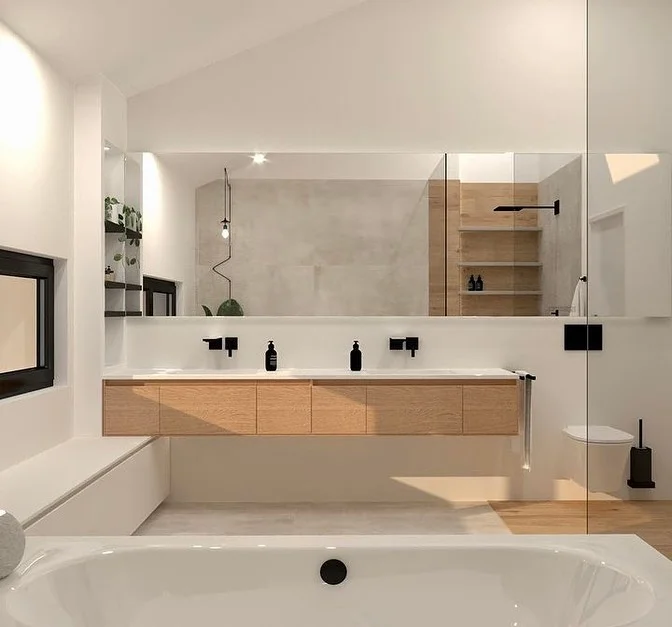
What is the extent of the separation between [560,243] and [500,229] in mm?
360

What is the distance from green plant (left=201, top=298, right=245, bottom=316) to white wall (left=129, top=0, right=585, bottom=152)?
94 centimetres

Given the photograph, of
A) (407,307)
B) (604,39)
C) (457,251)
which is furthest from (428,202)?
(604,39)

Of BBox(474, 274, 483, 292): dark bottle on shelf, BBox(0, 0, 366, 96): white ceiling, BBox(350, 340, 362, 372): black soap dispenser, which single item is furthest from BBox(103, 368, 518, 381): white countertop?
BBox(0, 0, 366, 96): white ceiling

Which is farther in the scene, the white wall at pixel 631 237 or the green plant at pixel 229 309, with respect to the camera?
the green plant at pixel 229 309

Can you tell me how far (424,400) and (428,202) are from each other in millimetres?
1245

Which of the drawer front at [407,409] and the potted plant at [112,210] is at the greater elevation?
the potted plant at [112,210]

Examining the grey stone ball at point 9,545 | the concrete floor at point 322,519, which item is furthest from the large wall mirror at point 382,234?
the grey stone ball at point 9,545

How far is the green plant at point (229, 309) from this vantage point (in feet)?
15.2

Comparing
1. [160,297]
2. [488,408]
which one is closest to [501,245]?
[488,408]

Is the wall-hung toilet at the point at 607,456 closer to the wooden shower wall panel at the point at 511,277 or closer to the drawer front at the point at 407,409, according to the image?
the drawer front at the point at 407,409

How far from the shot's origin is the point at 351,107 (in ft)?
15.4

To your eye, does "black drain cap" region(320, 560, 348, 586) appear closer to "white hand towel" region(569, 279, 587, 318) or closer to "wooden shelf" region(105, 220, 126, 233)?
"wooden shelf" region(105, 220, 126, 233)

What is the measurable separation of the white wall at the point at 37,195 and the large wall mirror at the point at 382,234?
2.27 feet

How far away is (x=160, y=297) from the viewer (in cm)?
463
